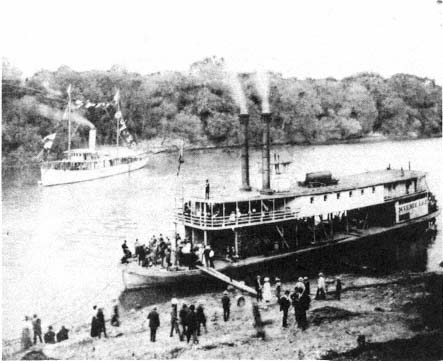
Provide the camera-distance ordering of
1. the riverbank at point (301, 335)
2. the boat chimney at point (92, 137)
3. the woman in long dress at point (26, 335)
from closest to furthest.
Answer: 1. the riverbank at point (301, 335)
2. the woman in long dress at point (26, 335)
3. the boat chimney at point (92, 137)

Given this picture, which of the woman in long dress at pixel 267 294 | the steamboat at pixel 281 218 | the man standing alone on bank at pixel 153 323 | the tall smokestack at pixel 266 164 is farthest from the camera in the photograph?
the tall smokestack at pixel 266 164

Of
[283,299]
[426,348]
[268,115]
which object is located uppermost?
[268,115]

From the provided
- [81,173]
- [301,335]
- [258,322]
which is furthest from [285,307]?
[81,173]

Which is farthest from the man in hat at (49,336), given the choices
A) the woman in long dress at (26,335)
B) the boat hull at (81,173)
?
the boat hull at (81,173)

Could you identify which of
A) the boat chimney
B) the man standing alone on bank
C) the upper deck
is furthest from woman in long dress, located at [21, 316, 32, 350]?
the boat chimney

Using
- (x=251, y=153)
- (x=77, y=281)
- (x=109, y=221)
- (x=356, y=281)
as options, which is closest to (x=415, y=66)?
(x=356, y=281)

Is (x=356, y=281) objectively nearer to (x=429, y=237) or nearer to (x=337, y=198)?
(x=337, y=198)

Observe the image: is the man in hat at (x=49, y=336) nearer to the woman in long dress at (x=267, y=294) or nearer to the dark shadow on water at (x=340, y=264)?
the dark shadow on water at (x=340, y=264)
